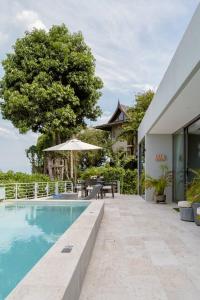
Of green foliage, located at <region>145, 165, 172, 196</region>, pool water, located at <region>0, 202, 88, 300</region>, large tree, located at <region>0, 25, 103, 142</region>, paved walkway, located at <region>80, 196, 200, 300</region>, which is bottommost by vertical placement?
pool water, located at <region>0, 202, 88, 300</region>

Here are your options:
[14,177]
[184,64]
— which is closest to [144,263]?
[184,64]

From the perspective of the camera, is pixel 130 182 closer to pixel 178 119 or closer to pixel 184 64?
pixel 178 119

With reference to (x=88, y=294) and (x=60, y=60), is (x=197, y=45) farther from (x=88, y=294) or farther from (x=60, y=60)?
(x=60, y=60)

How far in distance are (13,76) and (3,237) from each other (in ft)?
38.2

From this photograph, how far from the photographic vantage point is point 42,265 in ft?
9.81

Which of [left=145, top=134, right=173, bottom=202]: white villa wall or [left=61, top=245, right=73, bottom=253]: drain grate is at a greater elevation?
[left=145, top=134, right=173, bottom=202]: white villa wall

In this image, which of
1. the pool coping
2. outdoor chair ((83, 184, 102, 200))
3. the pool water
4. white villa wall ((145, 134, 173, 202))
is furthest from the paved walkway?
white villa wall ((145, 134, 173, 202))

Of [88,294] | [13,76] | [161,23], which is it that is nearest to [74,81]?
[13,76]

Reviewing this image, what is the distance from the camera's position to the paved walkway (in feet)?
10.9

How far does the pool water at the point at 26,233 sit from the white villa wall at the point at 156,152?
10.6 feet

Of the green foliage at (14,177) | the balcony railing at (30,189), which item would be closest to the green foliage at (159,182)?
the balcony railing at (30,189)

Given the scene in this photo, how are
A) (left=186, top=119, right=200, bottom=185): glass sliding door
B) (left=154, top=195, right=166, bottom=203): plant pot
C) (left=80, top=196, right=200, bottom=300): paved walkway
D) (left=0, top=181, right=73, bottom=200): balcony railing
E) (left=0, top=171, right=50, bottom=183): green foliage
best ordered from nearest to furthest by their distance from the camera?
(left=80, top=196, right=200, bottom=300): paved walkway < (left=186, top=119, right=200, bottom=185): glass sliding door < (left=154, top=195, right=166, bottom=203): plant pot < (left=0, top=181, right=73, bottom=200): balcony railing < (left=0, top=171, right=50, bottom=183): green foliage

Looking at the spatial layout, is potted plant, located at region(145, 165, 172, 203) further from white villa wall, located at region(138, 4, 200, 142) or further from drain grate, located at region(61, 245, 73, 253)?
drain grate, located at region(61, 245, 73, 253)

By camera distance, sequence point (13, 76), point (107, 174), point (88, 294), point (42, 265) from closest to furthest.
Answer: point (42, 265) < point (88, 294) < point (13, 76) < point (107, 174)
